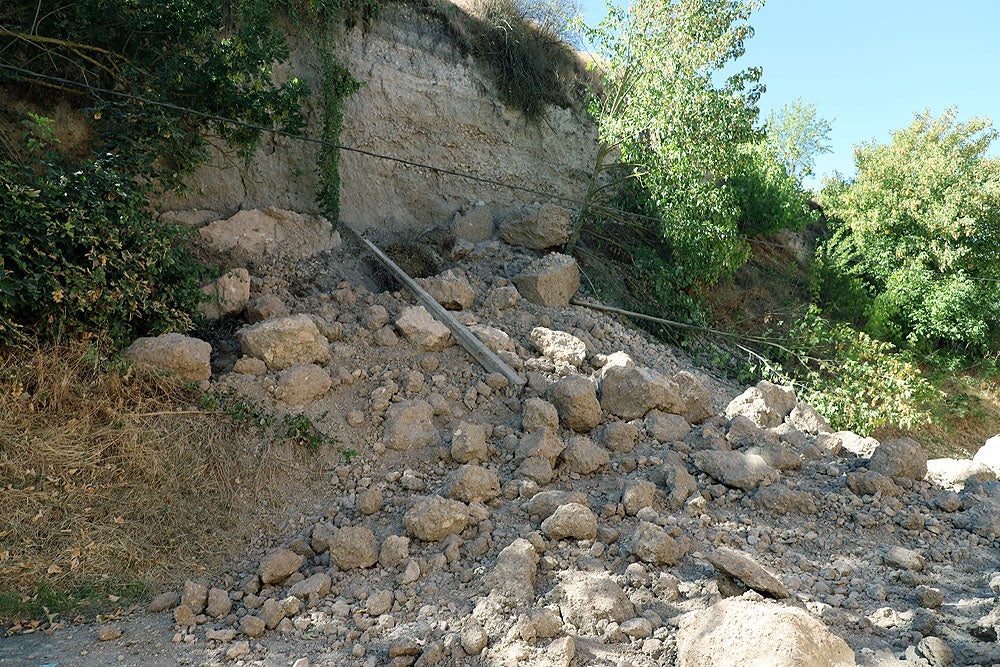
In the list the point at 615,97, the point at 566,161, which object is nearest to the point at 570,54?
the point at 566,161

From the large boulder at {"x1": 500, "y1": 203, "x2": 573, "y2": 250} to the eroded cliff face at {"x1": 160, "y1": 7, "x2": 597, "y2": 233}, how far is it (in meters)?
0.98

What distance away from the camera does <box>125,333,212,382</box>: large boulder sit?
5.00 m

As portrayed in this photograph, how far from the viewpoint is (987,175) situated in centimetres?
1222

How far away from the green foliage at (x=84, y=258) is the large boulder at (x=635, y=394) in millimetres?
3342

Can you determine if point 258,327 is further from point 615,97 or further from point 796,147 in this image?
point 796,147

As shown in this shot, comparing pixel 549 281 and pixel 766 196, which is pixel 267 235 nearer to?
pixel 549 281

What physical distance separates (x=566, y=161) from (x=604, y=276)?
89.7 inches

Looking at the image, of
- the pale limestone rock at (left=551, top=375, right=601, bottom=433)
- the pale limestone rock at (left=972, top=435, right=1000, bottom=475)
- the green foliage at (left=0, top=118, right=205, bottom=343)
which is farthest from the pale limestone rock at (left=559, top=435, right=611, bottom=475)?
the pale limestone rock at (left=972, top=435, right=1000, bottom=475)

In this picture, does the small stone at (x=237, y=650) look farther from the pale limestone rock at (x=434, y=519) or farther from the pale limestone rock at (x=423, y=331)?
the pale limestone rock at (x=423, y=331)

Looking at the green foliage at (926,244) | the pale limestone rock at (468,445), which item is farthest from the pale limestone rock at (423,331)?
the green foliage at (926,244)

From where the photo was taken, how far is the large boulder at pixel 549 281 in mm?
7516

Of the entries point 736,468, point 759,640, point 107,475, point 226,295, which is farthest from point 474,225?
point 759,640

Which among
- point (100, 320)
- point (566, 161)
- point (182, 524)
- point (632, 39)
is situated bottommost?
point (182, 524)

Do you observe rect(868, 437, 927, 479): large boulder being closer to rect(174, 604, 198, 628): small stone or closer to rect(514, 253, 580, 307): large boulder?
rect(514, 253, 580, 307): large boulder
